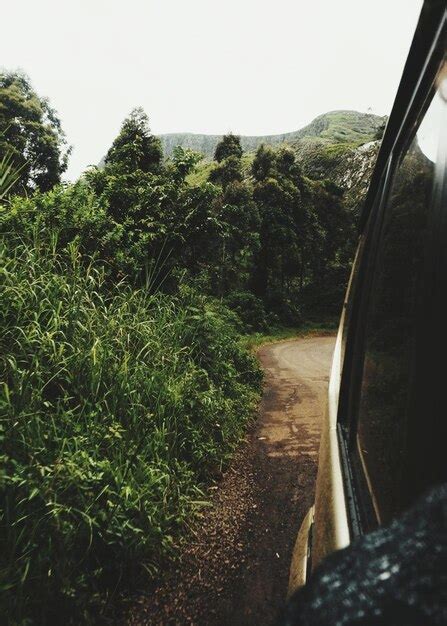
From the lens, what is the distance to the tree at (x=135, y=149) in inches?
300

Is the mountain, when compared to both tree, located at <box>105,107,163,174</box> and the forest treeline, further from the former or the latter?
the forest treeline

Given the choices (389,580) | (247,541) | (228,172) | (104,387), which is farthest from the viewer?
(228,172)

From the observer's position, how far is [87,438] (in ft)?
8.86

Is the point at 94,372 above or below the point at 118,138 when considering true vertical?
below

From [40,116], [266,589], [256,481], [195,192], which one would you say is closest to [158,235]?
[195,192]

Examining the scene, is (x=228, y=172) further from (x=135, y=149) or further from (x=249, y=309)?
(x=135, y=149)

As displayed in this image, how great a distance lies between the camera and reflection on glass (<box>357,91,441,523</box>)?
79 cm

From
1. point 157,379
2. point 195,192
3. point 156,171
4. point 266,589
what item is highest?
point 156,171

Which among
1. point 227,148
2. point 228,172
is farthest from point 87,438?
point 227,148

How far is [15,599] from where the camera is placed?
1.83m

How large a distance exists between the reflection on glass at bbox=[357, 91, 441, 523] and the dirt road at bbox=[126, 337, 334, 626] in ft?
5.30

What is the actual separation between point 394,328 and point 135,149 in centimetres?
778

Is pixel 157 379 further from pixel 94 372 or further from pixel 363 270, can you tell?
pixel 363 270

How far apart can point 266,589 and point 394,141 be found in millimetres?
2390
